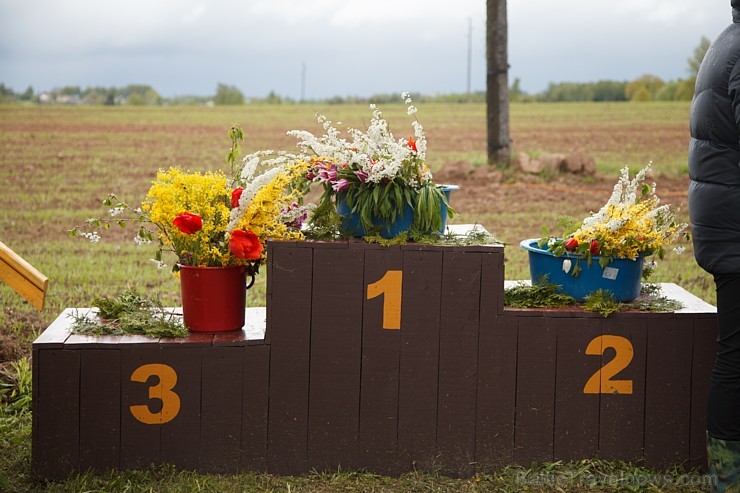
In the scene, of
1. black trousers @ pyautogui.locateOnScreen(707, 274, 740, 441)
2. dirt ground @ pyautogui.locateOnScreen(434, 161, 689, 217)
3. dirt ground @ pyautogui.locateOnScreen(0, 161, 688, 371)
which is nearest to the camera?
black trousers @ pyautogui.locateOnScreen(707, 274, 740, 441)

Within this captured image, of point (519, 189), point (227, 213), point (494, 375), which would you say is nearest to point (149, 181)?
point (519, 189)

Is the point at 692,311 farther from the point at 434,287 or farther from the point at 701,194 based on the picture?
the point at 434,287

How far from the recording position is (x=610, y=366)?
3.47 m

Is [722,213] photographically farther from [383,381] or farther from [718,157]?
[383,381]

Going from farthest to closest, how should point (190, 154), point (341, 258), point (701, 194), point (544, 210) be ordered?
point (190, 154), point (544, 210), point (341, 258), point (701, 194)

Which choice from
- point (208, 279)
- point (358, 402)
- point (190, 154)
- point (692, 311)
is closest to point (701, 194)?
point (692, 311)

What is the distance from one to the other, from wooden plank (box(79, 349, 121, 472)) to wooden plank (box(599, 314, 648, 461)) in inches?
72.4

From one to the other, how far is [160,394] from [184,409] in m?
0.11

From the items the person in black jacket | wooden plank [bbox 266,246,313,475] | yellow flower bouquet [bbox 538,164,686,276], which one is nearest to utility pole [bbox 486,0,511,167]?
yellow flower bouquet [bbox 538,164,686,276]

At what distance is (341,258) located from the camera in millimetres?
3383

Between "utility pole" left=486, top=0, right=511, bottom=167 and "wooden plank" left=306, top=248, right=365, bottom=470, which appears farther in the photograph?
"utility pole" left=486, top=0, right=511, bottom=167

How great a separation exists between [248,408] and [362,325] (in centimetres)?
53

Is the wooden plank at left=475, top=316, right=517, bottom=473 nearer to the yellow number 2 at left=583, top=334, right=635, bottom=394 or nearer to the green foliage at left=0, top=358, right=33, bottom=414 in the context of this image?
the yellow number 2 at left=583, top=334, right=635, bottom=394

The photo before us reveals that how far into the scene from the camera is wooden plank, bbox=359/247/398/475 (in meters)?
3.39
